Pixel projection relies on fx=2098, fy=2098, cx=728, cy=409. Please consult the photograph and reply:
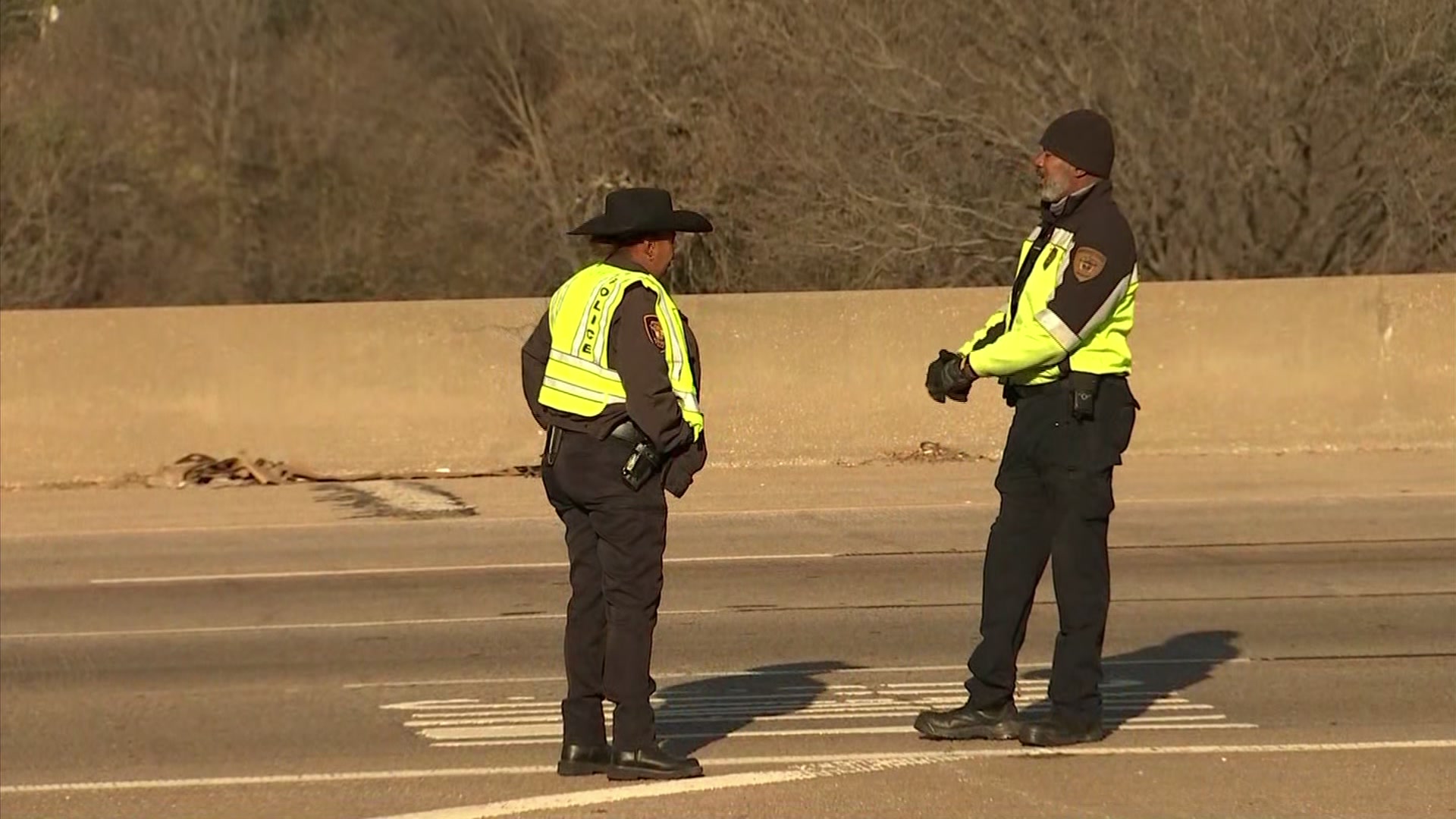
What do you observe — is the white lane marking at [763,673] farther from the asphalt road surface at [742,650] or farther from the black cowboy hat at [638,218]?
the black cowboy hat at [638,218]

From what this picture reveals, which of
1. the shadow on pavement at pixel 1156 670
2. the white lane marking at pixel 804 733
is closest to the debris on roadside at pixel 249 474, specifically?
the shadow on pavement at pixel 1156 670

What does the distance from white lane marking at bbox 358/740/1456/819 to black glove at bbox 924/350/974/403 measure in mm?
1224

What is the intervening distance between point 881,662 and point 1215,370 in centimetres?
747

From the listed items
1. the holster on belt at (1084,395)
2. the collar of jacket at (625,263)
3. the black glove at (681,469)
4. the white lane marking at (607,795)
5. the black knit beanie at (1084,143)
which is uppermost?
the black knit beanie at (1084,143)

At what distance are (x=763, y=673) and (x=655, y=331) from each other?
2780mm

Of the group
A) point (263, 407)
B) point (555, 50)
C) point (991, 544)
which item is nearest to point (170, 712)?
point (991, 544)

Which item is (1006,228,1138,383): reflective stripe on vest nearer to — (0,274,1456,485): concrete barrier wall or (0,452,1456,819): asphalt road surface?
(0,452,1456,819): asphalt road surface

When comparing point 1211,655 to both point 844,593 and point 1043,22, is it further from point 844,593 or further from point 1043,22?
point 1043,22

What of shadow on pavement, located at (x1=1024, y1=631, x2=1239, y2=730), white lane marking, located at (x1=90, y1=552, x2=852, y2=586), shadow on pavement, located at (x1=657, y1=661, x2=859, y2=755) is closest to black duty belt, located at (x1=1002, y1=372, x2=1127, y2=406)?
shadow on pavement, located at (x1=1024, y1=631, x2=1239, y2=730)

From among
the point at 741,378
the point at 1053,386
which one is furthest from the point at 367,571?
the point at 1053,386

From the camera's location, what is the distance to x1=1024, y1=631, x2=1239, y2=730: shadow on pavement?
7.88m

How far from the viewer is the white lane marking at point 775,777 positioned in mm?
6547

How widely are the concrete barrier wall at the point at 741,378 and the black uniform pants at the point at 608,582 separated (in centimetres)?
850

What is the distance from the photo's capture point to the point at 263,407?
15.2 meters
